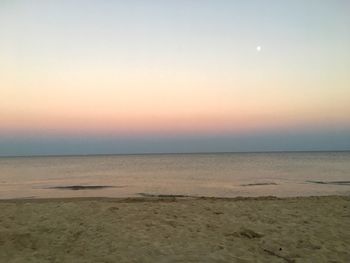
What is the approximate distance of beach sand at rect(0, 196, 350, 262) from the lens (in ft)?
23.1

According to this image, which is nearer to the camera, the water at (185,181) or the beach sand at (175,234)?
the beach sand at (175,234)

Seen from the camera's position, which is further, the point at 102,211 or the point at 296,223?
the point at 102,211

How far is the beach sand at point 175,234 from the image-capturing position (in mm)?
7027

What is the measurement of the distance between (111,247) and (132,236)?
2.62ft

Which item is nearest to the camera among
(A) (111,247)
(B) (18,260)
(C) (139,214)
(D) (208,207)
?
(B) (18,260)

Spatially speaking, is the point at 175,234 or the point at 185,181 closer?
the point at 175,234

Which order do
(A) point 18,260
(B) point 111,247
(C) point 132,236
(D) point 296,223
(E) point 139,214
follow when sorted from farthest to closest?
(E) point 139,214, (D) point 296,223, (C) point 132,236, (B) point 111,247, (A) point 18,260

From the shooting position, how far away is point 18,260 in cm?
681

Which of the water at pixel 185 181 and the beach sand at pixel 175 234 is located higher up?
the beach sand at pixel 175 234

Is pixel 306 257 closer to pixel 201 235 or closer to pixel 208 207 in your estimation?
pixel 201 235

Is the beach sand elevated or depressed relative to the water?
elevated

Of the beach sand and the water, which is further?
the water

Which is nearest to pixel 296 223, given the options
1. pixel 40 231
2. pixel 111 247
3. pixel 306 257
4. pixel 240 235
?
pixel 240 235

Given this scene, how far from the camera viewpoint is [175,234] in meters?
8.42
